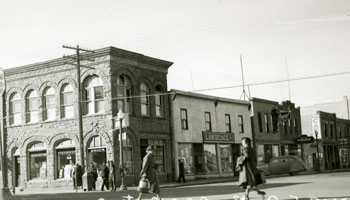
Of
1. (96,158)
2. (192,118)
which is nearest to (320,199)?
(96,158)

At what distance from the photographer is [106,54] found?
105 feet

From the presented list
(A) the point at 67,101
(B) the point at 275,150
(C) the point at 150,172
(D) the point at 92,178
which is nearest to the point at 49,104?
(A) the point at 67,101

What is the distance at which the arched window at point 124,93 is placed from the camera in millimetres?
32750

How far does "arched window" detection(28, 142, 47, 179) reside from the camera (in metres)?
34.2

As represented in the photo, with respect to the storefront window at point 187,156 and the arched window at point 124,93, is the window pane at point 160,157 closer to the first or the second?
the storefront window at point 187,156

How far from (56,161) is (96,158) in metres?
3.05

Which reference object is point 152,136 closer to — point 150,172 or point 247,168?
point 150,172

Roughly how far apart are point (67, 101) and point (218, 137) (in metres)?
13.5

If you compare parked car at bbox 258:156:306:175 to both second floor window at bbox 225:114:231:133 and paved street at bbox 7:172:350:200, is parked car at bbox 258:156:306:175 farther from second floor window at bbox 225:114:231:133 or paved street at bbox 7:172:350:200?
paved street at bbox 7:172:350:200

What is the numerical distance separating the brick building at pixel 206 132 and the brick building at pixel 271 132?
2.31 meters

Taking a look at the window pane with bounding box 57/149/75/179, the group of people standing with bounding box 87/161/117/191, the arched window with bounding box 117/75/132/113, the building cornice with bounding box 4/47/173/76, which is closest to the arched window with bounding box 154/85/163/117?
the building cornice with bounding box 4/47/173/76

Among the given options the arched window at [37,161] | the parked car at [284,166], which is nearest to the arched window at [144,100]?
the arched window at [37,161]

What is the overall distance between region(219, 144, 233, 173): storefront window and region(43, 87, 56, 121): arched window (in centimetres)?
1463

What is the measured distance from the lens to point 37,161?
3456 cm
